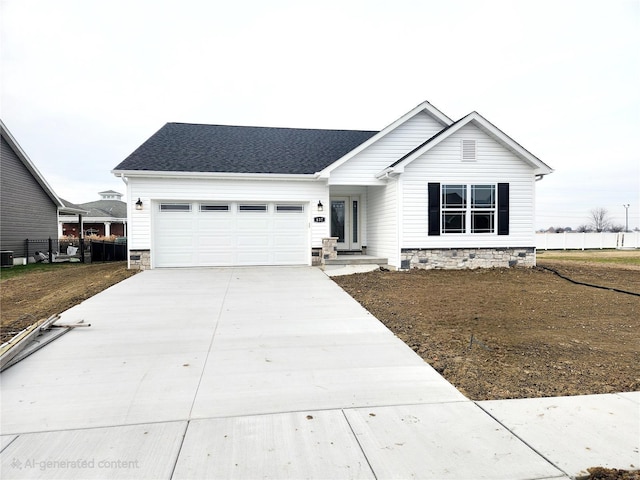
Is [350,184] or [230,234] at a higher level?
[350,184]

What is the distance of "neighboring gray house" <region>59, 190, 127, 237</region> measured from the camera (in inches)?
1206

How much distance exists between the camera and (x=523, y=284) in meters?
9.62

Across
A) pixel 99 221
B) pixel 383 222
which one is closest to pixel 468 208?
pixel 383 222

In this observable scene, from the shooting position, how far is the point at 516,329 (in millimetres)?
5512

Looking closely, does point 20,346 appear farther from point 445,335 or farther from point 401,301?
point 401,301

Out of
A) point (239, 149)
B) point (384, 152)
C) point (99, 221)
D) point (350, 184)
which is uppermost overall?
point (239, 149)

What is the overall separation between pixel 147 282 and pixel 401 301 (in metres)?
6.60

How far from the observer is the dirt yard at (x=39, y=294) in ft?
20.9

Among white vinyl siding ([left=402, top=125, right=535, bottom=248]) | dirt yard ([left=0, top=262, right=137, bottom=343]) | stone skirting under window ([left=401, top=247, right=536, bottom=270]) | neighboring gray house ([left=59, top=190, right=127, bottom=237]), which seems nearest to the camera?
dirt yard ([left=0, top=262, right=137, bottom=343])

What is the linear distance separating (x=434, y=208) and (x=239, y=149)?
7.52m

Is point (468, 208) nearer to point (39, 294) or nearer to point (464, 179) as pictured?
point (464, 179)

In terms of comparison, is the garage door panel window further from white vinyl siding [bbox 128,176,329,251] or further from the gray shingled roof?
the gray shingled roof

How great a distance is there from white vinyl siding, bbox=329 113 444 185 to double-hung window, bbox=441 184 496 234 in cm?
225

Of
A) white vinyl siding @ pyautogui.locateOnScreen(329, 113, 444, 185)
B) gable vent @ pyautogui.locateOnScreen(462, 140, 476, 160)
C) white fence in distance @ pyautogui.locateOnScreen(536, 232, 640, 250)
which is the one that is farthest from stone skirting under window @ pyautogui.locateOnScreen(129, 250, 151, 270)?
white fence in distance @ pyautogui.locateOnScreen(536, 232, 640, 250)
